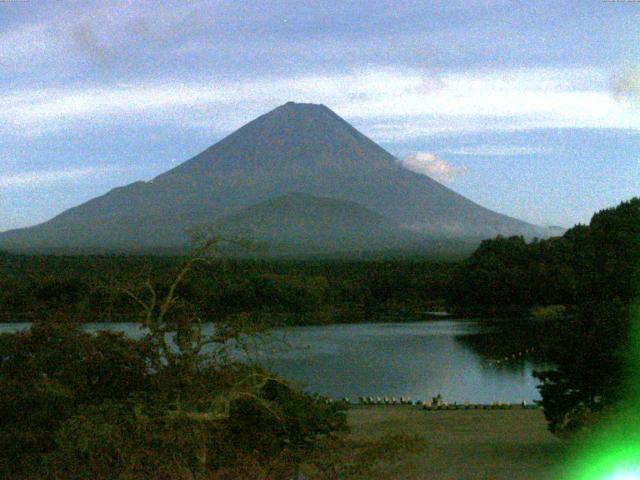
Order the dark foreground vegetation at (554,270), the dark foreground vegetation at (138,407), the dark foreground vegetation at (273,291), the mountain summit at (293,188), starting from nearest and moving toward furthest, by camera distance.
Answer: the dark foreground vegetation at (138,407) < the dark foreground vegetation at (273,291) < the dark foreground vegetation at (554,270) < the mountain summit at (293,188)

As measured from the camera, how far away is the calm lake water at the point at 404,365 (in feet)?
62.7

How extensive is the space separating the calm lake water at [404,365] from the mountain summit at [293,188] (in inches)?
2945

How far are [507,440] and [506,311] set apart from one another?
97.8 feet

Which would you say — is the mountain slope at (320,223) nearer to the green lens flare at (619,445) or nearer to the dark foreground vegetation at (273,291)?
the dark foreground vegetation at (273,291)

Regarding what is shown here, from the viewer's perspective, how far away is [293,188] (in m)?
120

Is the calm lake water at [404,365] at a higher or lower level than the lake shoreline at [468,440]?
lower

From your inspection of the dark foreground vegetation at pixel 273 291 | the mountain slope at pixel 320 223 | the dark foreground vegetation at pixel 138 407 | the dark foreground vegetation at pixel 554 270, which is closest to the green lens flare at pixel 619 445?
the dark foreground vegetation at pixel 138 407

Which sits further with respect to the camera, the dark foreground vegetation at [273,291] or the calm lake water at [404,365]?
the dark foreground vegetation at [273,291]

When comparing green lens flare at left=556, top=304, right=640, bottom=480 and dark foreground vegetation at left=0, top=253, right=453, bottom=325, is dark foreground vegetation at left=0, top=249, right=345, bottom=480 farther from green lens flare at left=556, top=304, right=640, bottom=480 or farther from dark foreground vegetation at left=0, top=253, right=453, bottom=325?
dark foreground vegetation at left=0, top=253, right=453, bottom=325

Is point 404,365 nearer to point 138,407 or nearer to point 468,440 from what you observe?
point 468,440

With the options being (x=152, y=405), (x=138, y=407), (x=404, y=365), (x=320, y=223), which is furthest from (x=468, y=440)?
(x=320, y=223)

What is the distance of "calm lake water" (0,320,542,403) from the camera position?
19.1 meters

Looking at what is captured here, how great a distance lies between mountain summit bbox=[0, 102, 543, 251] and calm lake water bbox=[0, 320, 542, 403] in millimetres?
74811

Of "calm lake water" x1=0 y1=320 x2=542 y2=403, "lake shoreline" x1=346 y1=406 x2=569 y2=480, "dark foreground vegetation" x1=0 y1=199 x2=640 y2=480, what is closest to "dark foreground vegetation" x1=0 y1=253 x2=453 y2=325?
"calm lake water" x1=0 y1=320 x2=542 y2=403
